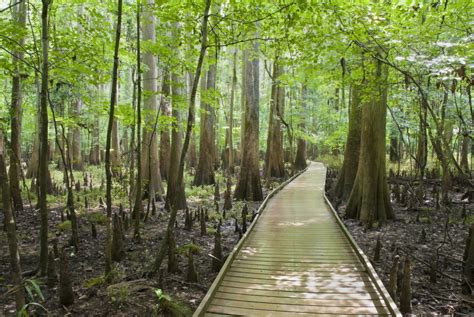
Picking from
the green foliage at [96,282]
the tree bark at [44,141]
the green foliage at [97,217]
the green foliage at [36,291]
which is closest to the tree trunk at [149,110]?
the green foliage at [97,217]

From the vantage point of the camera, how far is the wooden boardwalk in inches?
169

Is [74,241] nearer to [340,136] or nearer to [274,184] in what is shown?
[274,184]

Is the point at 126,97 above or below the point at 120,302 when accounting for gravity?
above

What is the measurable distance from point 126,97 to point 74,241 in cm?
2670

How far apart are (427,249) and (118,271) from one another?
19.0 feet

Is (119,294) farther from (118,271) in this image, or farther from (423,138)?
(423,138)

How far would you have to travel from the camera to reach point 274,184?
17.4 metres

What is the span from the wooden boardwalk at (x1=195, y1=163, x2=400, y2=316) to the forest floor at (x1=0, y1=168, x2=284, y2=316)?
0.49m

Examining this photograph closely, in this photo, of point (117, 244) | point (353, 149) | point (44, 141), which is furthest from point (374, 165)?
point (44, 141)

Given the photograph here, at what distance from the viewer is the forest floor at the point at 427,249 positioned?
499 cm

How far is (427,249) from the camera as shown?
7.21 metres

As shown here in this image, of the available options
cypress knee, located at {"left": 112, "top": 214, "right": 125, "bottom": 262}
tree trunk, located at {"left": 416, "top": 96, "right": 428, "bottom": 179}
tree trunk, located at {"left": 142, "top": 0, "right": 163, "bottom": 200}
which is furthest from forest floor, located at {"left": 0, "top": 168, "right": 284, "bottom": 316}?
tree trunk, located at {"left": 416, "top": 96, "right": 428, "bottom": 179}

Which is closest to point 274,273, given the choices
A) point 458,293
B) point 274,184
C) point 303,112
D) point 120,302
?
point 120,302

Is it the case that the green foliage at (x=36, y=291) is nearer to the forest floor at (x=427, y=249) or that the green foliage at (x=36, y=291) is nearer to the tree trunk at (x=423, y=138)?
the forest floor at (x=427, y=249)
